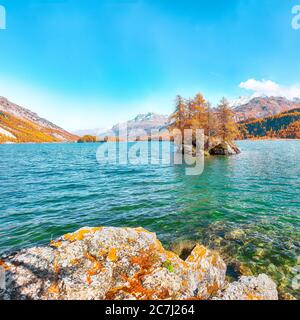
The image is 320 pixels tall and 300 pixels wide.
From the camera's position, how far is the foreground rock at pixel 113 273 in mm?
5332

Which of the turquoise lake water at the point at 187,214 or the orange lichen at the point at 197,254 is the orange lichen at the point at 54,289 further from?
the turquoise lake water at the point at 187,214

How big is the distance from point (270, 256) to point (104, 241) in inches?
342

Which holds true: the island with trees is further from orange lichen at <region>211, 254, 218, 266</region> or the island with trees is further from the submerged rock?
orange lichen at <region>211, 254, 218, 266</region>

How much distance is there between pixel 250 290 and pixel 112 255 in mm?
5050

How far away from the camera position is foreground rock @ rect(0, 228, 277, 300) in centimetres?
533

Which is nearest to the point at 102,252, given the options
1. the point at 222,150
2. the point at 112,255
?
the point at 112,255

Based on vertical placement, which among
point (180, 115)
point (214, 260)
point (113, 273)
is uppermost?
point (180, 115)

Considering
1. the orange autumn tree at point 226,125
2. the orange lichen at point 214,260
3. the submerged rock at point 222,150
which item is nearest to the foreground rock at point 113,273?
the orange lichen at point 214,260

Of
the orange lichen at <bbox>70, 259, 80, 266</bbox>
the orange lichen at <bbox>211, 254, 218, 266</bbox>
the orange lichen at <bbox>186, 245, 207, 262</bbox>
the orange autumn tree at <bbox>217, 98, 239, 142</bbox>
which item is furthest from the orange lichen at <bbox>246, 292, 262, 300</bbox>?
the orange autumn tree at <bbox>217, 98, 239, 142</bbox>

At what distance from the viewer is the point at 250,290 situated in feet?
20.9

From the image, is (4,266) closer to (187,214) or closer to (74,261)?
(74,261)

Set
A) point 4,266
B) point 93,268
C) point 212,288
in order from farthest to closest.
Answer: point 212,288, point 93,268, point 4,266
